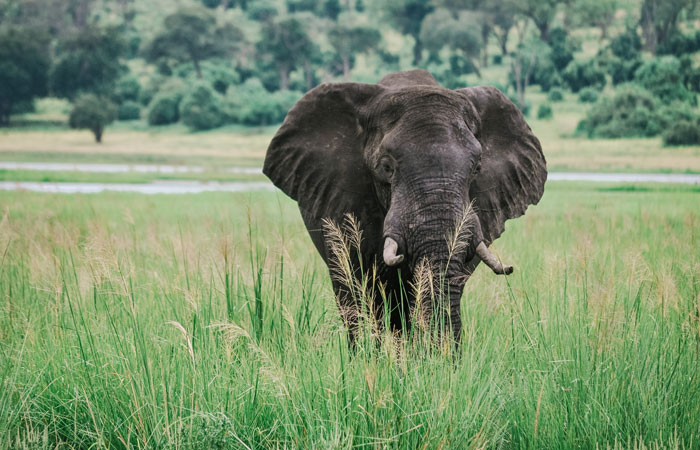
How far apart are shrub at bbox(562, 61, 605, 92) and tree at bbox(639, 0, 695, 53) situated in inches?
127

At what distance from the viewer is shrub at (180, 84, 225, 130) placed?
48.0m

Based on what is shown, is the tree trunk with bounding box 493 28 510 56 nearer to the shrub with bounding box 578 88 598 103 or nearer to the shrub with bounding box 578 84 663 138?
the shrub with bounding box 578 88 598 103

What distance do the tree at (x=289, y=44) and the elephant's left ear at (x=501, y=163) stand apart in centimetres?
5120

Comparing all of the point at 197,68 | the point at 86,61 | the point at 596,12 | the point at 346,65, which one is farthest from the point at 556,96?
the point at 86,61

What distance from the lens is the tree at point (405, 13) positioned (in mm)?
59688

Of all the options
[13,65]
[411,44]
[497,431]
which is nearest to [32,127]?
[13,65]

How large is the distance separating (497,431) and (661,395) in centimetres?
89

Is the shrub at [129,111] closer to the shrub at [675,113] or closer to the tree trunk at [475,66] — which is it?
the tree trunk at [475,66]

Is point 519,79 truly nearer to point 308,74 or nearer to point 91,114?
point 308,74

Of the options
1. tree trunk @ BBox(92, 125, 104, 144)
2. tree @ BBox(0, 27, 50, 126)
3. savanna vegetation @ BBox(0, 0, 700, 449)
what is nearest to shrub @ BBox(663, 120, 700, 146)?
savanna vegetation @ BBox(0, 0, 700, 449)

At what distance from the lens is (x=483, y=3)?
5403cm

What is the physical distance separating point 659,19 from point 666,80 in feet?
17.2

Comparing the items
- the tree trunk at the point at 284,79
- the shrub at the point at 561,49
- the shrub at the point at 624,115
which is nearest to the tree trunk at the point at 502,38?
the shrub at the point at 561,49

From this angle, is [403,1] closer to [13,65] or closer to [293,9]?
[293,9]
